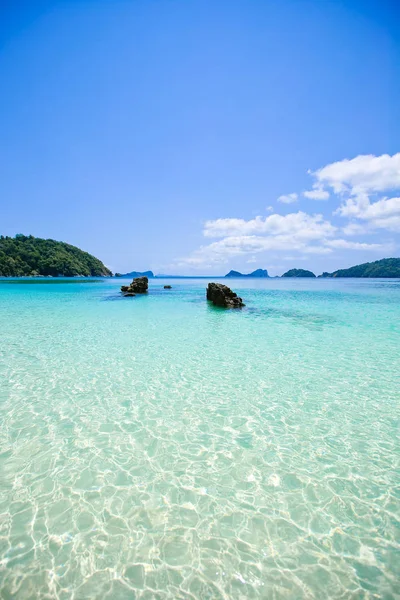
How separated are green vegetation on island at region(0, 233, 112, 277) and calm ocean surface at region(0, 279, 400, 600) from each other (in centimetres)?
15098

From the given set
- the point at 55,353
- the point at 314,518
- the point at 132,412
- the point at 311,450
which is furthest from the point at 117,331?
the point at 314,518

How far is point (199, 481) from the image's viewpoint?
479cm

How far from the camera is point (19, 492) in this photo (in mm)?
4480

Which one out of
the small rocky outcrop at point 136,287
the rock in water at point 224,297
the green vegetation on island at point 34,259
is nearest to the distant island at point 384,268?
the small rocky outcrop at point 136,287

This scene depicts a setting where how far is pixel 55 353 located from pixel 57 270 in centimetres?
15207

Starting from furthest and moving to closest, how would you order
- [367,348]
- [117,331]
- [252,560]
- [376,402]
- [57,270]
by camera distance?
[57,270]
[117,331]
[367,348]
[376,402]
[252,560]

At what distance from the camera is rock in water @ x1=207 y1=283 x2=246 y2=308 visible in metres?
31.3

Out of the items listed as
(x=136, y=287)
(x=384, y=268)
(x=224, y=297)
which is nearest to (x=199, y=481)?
(x=224, y=297)

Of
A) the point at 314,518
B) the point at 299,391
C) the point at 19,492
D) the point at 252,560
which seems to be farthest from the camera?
the point at 299,391

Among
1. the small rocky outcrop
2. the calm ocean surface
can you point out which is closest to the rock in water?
the small rocky outcrop

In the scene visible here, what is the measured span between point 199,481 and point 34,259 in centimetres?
16449

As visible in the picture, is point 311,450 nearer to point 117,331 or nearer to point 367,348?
point 367,348

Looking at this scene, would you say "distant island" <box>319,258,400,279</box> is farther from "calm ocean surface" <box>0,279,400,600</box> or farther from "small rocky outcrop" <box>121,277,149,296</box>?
"calm ocean surface" <box>0,279,400,600</box>

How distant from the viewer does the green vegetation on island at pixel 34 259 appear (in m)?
135
